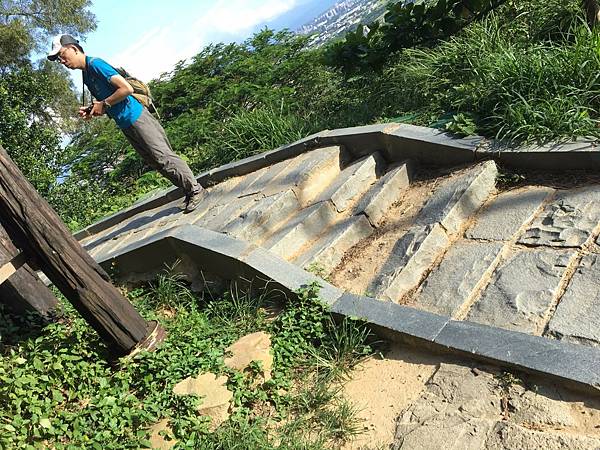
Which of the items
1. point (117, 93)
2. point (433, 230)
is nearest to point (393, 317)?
point (433, 230)

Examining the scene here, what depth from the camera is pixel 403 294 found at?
3.59 meters

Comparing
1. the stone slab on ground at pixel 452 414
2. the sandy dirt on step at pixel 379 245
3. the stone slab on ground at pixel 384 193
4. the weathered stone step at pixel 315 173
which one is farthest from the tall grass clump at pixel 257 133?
the stone slab on ground at pixel 452 414

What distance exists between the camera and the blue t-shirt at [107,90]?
194 inches

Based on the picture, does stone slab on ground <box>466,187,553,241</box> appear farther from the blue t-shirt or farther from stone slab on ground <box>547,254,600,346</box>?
the blue t-shirt

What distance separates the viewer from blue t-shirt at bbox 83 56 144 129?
4.93 m

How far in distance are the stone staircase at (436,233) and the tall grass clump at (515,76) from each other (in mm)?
507

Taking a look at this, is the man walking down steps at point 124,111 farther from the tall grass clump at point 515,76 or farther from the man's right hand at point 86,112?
the tall grass clump at point 515,76

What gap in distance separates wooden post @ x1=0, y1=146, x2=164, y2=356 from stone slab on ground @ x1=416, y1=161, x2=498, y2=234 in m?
2.11

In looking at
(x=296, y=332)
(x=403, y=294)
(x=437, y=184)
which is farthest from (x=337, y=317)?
(x=437, y=184)

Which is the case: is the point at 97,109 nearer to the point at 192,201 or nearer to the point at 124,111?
the point at 124,111

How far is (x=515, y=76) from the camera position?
4.57 meters

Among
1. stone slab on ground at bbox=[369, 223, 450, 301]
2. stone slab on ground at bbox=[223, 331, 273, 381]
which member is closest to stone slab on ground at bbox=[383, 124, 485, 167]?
stone slab on ground at bbox=[369, 223, 450, 301]

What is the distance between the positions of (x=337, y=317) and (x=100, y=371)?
1.45 meters

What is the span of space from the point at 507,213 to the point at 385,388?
1.66m
